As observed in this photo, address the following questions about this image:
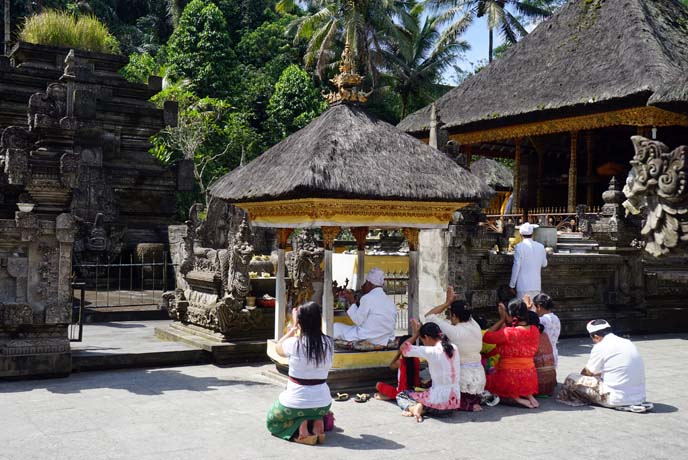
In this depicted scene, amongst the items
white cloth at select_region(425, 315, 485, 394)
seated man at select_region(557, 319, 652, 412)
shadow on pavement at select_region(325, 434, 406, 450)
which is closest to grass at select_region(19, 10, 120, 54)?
white cloth at select_region(425, 315, 485, 394)

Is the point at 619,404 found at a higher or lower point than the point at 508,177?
lower

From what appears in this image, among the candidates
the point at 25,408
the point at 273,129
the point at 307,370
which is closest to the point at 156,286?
the point at 25,408

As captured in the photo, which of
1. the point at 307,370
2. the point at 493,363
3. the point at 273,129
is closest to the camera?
the point at 307,370

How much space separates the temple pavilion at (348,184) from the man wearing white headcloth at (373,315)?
0.29 meters

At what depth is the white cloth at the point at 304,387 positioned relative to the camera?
6.48 metres

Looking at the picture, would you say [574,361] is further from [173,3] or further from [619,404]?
[173,3]

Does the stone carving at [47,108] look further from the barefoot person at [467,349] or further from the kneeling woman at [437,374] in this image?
the barefoot person at [467,349]

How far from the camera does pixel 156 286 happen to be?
1747 cm

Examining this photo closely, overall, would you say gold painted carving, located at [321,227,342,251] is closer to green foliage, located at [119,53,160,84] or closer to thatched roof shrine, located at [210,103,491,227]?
thatched roof shrine, located at [210,103,491,227]

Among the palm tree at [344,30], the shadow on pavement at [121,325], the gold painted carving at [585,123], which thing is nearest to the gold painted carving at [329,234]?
the shadow on pavement at [121,325]

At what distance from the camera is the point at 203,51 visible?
123 ft

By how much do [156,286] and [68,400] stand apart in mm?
9800

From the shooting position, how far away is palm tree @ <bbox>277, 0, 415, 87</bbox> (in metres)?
39.4

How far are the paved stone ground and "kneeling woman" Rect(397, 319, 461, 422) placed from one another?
0.14 metres
